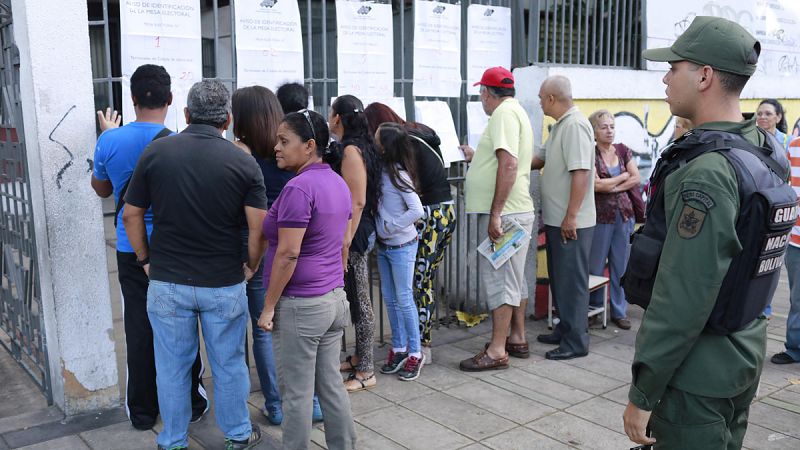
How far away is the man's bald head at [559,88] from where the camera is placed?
4.98 m

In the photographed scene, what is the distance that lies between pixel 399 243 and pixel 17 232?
2.43 meters

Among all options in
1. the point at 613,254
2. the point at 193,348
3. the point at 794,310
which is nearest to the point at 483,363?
the point at 613,254

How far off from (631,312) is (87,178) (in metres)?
4.79

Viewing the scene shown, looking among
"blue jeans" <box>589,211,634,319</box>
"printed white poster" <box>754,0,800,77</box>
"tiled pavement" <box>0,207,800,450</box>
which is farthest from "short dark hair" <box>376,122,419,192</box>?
"printed white poster" <box>754,0,800,77</box>

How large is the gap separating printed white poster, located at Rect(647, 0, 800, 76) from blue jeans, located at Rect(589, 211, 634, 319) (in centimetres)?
213

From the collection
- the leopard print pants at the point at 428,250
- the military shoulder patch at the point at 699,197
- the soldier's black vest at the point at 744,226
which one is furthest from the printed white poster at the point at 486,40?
the military shoulder patch at the point at 699,197

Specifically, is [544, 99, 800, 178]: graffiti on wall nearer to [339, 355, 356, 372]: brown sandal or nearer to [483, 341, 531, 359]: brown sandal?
[483, 341, 531, 359]: brown sandal

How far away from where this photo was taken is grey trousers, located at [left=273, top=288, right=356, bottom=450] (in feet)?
10.4

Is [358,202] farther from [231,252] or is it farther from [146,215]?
[146,215]

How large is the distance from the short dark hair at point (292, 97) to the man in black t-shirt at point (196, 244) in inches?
25.4

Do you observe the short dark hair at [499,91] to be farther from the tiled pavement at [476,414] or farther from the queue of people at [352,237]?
the tiled pavement at [476,414]

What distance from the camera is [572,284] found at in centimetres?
517

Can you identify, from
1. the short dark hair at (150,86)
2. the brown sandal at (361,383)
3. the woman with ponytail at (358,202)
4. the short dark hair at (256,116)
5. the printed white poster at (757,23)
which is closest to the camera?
the short dark hair at (150,86)

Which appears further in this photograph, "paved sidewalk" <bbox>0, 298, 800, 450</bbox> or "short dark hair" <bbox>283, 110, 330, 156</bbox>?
"paved sidewalk" <bbox>0, 298, 800, 450</bbox>
